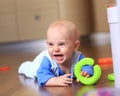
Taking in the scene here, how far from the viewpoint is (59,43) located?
1.22 meters

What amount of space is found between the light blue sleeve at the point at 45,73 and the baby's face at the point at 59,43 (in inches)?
1.9

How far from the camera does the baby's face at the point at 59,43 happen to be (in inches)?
48.1

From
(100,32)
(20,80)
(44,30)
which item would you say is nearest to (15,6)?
(44,30)

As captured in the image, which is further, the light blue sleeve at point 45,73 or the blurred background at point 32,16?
the blurred background at point 32,16

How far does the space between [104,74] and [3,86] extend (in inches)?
16.8

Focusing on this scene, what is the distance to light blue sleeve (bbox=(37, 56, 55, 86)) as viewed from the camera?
1.21 m

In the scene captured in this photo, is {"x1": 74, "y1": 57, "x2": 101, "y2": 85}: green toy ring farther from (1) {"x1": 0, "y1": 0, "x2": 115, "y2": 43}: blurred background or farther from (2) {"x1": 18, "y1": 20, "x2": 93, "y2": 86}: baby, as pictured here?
(1) {"x1": 0, "y1": 0, "x2": 115, "y2": 43}: blurred background

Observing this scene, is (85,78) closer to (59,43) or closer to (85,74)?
(85,74)

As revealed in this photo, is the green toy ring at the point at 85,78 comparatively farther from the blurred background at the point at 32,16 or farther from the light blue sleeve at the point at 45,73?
the blurred background at the point at 32,16

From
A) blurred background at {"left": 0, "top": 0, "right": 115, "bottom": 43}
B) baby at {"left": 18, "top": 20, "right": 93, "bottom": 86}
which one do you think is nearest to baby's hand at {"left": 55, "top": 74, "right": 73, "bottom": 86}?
baby at {"left": 18, "top": 20, "right": 93, "bottom": 86}

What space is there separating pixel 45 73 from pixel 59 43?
12 centimetres

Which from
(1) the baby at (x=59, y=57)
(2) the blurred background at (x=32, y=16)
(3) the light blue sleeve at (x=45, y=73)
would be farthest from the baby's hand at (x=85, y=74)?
(2) the blurred background at (x=32, y=16)

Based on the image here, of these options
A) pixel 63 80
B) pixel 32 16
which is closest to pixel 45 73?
pixel 63 80

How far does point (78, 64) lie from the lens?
1242mm
